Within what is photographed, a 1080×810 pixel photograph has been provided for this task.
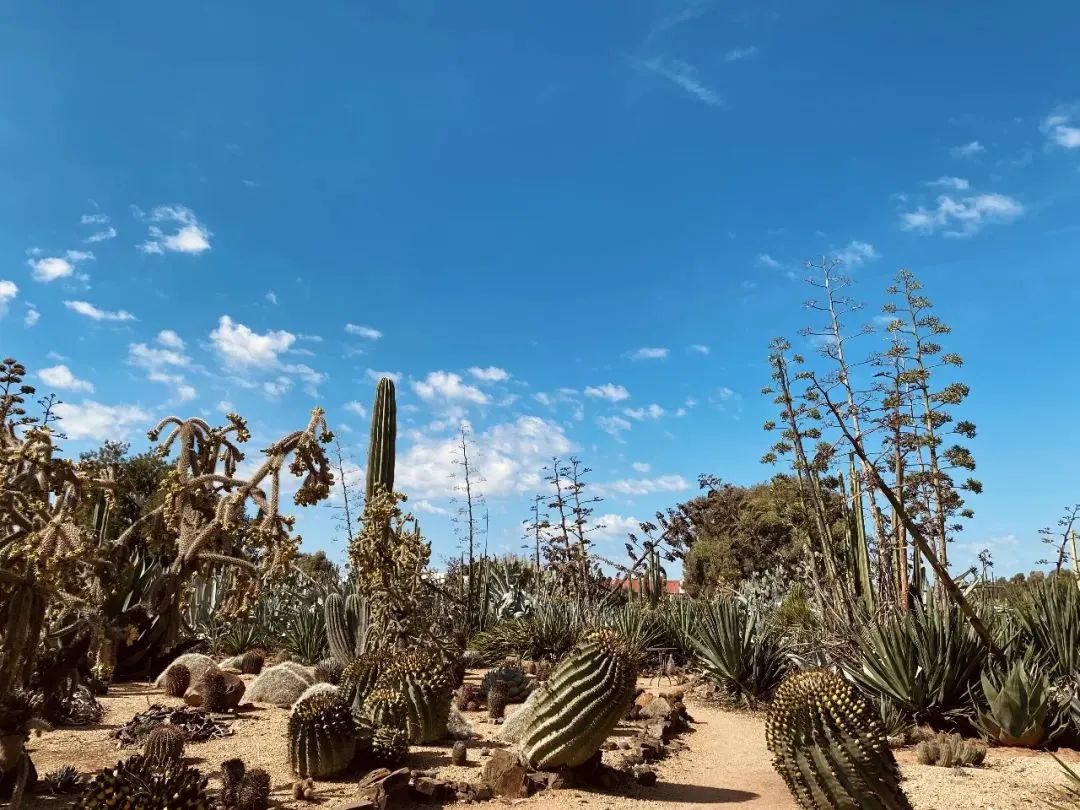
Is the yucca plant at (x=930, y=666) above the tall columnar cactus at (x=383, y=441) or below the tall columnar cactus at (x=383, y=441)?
below

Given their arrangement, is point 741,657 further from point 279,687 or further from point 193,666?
point 193,666

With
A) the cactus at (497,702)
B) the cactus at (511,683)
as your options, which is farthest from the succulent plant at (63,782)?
the cactus at (511,683)

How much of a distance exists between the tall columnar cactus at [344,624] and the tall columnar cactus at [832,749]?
23.4ft

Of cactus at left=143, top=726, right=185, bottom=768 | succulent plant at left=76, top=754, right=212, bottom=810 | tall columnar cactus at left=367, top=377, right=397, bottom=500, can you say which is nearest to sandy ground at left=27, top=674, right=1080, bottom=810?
cactus at left=143, top=726, right=185, bottom=768

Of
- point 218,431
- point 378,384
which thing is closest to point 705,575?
point 378,384

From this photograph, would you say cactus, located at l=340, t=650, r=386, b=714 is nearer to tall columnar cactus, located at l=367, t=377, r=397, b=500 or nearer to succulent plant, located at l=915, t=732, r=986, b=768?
tall columnar cactus, located at l=367, t=377, r=397, b=500

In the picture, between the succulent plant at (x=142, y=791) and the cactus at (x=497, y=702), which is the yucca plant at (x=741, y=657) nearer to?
the cactus at (x=497, y=702)

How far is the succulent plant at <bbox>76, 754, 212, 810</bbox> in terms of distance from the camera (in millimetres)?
3748

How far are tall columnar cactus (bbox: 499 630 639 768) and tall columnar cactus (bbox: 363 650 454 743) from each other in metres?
1.19

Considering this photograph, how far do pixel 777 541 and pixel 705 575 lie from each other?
2807 mm

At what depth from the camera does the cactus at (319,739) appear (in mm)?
5652

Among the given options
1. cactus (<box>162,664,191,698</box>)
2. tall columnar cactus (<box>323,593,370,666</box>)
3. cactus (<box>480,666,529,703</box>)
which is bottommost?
cactus (<box>480,666,529,703</box>)

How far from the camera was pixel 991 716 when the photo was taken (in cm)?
704

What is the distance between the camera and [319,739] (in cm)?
564
